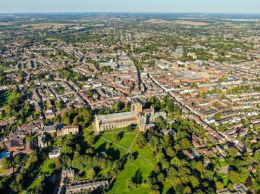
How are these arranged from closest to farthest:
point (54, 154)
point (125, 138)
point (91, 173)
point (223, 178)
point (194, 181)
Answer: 1. point (194, 181)
2. point (91, 173)
3. point (223, 178)
4. point (54, 154)
5. point (125, 138)

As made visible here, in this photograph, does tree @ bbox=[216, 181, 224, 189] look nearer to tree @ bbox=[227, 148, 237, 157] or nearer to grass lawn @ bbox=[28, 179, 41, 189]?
tree @ bbox=[227, 148, 237, 157]

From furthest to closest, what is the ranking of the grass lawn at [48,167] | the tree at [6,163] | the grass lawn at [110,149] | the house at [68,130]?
1. the house at [68,130]
2. the grass lawn at [110,149]
3. the tree at [6,163]
4. the grass lawn at [48,167]

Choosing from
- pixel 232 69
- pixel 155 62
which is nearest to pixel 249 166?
pixel 232 69

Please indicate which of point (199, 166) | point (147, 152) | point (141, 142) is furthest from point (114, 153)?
point (199, 166)

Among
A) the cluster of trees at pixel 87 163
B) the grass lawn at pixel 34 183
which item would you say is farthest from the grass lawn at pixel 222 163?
the grass lawn at pixel 34 183

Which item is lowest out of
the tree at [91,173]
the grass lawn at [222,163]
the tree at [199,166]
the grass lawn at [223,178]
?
the grass lawn at [223,178]

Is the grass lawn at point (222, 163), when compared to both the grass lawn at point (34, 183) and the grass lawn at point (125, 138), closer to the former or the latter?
the grass lawn at point (125, 138)

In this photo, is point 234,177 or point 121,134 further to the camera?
point 121,134

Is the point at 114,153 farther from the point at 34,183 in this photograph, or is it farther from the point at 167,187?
the point at 34,183

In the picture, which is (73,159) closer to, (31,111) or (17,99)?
(31,111)
